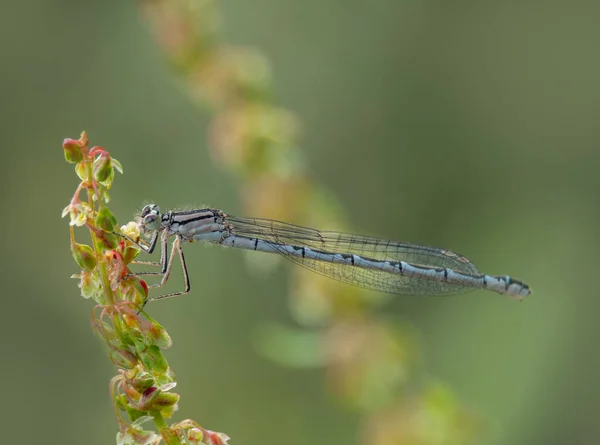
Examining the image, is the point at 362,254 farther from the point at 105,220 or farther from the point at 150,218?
the point at 105,220

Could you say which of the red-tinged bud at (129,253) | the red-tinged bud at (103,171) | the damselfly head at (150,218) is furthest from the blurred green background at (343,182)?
the red-tinged bud at (103,171)

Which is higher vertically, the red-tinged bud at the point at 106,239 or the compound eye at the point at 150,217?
the compound eye at the point at 150,217

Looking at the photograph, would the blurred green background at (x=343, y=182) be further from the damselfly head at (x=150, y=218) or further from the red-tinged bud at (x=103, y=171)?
the red-tinged bud at (x=103, y=171)

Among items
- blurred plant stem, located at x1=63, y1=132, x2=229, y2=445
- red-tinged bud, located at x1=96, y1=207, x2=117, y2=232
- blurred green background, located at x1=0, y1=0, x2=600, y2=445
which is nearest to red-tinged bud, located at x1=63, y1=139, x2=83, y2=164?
blurred plant stem, located at x1=63, y1=132, x2=229, y2=445

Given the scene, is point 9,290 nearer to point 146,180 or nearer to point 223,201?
point 146,180

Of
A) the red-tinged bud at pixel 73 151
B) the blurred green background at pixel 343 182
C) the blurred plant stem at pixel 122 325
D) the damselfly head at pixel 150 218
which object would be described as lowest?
the blurred plant stem at pixel 122 325

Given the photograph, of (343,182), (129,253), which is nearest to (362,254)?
(129,253)
